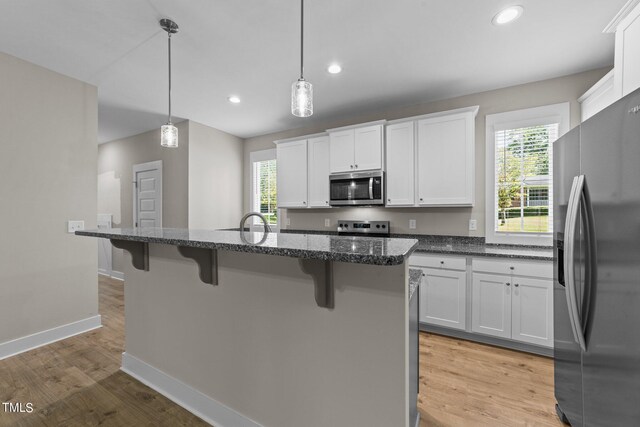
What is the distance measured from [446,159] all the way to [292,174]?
2.14 m

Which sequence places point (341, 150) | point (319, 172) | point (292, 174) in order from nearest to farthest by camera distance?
point (341, 150), point (319, 172), point (292, 174)

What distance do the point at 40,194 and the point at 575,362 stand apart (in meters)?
4.32

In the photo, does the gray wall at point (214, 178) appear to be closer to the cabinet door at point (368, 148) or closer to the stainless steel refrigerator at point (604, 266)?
the cabinet door at point (368, 148)

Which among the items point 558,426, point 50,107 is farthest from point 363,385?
point 50,107

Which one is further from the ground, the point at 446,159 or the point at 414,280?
the point at 446,159

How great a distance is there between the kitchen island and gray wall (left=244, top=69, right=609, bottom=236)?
93.5 inches

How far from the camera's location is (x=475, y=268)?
269cm

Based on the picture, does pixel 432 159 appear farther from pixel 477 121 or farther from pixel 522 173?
pixel 522 173

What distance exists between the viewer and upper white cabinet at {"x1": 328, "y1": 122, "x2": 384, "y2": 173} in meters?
3.44

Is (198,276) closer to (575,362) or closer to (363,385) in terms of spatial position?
(363,385)

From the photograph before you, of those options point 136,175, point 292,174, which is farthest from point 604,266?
point 136,175

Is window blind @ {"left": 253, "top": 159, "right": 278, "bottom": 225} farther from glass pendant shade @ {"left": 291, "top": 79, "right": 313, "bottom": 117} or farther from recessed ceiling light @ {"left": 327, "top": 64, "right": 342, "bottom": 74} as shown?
glass pendant shade @ {"left": 291, "top": 79, "right": 313, "bottom": 117}

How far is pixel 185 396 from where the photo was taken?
69.3 inches

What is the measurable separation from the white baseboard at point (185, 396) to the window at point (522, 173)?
301 centimetres
